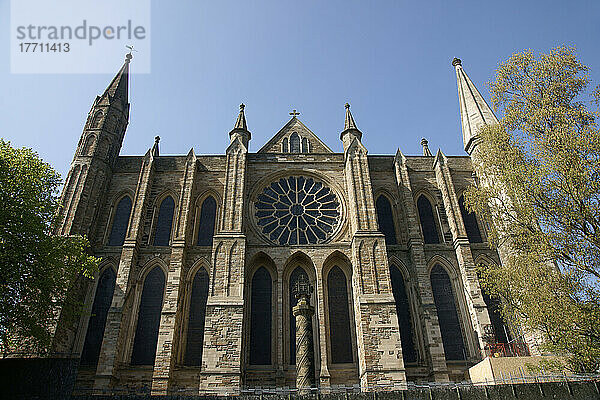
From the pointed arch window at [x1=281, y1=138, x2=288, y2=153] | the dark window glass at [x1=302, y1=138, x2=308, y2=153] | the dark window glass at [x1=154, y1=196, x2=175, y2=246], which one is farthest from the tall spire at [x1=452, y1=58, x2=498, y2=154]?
the dark window glass at [x1=154, y1=196, x2=175, y2=246]

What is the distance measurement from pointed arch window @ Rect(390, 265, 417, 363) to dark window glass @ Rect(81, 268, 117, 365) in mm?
13032

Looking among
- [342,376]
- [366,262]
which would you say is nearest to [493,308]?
[366,262]

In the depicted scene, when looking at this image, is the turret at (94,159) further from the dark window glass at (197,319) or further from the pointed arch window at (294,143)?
the pointed arch window at (294,143)

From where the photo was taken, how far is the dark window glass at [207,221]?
68.4 ft

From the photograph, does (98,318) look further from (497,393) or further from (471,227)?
(471,227)

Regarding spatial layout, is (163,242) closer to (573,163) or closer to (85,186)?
(85,186)

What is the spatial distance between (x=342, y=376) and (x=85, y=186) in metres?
14.8

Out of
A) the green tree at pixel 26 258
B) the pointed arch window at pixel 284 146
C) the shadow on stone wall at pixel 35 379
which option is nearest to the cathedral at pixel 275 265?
the pointed arch window at pixel 284 146

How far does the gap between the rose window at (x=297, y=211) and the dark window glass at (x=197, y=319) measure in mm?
3787

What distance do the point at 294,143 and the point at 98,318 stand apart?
13.4 metres

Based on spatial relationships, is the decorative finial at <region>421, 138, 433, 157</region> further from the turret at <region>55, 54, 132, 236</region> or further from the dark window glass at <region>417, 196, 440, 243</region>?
the turret at <region>55, 54, 132, 236</region>

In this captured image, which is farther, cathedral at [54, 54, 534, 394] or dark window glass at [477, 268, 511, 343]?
dark window glass at [477, 268, 511, 343]

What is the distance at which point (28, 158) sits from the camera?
15562 mm

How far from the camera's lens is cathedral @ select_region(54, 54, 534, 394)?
1666 centimetres
